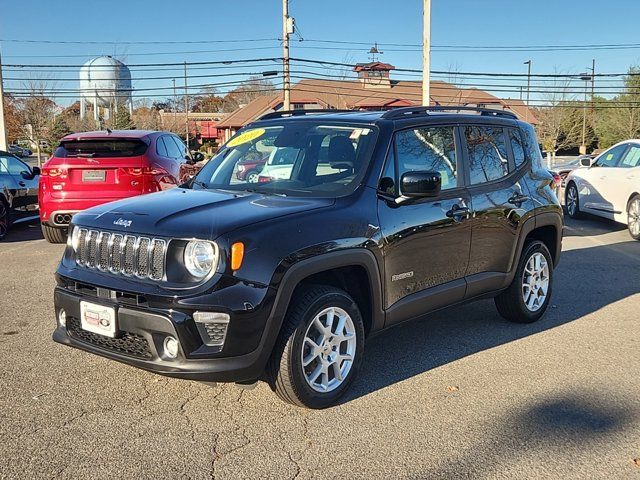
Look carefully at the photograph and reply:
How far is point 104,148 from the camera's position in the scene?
878 centimetres

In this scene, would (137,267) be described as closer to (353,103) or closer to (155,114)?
(353,103)

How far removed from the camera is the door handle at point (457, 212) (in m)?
4.66

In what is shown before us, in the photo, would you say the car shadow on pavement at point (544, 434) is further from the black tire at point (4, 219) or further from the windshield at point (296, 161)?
the black tire at point (4, 219)

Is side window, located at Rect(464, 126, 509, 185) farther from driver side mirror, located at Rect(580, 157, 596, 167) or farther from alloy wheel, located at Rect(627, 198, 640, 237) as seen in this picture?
driver side mirror, located at Rect(580, 157, 596, 167)

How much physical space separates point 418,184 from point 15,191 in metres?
8.92

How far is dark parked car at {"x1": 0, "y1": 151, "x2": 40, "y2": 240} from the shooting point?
10.5 metres

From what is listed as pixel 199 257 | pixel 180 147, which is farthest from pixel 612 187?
pixel 199 257

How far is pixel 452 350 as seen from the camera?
4.98 metres

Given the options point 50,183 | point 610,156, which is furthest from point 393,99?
point 50,183

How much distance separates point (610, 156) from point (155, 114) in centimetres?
4909

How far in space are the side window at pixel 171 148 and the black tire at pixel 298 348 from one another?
6400mm

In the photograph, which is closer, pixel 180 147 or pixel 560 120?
pixel 180 147

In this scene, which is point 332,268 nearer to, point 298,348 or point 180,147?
point 298,348

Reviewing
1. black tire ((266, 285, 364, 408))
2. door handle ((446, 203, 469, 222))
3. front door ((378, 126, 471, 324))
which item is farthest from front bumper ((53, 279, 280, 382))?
door handle ((446, 203, 469, 222))
